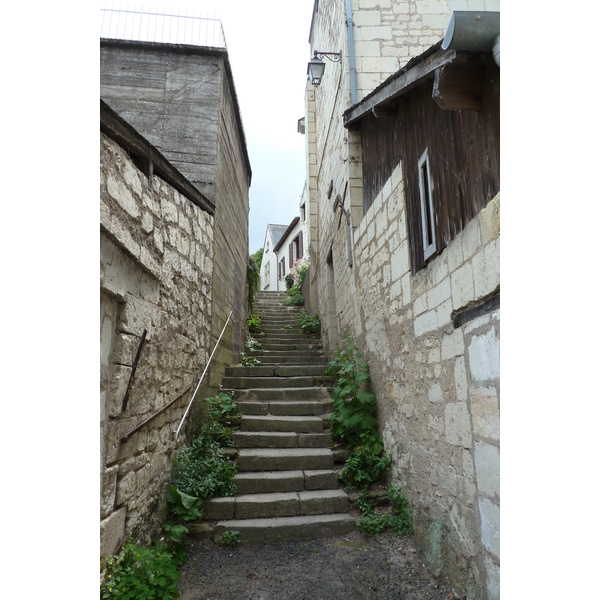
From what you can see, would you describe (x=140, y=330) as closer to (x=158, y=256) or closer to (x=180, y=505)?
(x=158, y=256)

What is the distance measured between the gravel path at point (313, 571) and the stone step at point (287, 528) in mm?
63

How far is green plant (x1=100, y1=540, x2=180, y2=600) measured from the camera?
2285 millimetres

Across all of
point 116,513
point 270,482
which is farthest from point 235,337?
point 116,513

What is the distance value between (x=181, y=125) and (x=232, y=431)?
12.0 feet

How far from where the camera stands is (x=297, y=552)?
3328 mm

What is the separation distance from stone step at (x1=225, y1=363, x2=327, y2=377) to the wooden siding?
9.93 ft

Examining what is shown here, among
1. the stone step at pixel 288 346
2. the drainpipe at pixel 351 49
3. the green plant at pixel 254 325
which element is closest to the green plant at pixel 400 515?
the stone step at pixel 288 346

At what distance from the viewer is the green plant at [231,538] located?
3.40 metres

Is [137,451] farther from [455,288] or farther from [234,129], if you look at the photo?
[234,129]

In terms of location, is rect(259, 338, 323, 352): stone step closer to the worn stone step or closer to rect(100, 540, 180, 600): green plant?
the worn stone step

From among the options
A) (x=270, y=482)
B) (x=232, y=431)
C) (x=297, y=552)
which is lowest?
(x=297, y=552)

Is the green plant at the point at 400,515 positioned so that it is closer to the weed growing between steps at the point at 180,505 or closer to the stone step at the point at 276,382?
the weed growing between steps at the point at 180,505

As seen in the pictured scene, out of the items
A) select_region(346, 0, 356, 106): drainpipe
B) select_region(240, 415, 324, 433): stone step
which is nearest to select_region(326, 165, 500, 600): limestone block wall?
select_region(240, 415, 324, 433): stone step

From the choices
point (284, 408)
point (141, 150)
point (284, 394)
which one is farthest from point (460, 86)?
point (284, 394)
